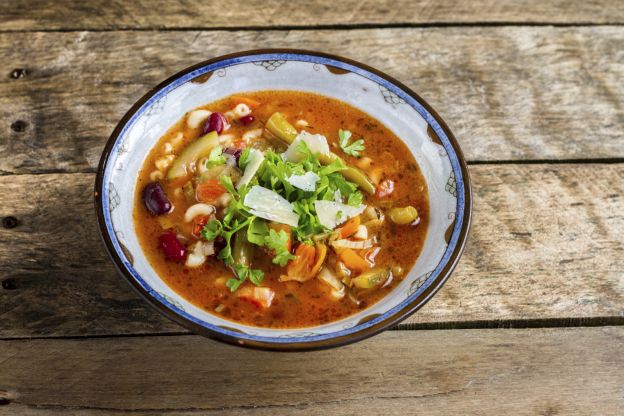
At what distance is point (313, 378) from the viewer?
2660 millimetres

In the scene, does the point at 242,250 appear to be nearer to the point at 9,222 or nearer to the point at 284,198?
the point at 284,198

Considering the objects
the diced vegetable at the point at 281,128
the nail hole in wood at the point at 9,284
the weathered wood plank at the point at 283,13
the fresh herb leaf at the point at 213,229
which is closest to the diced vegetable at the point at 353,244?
the fresh herb leaf at the point at 213,229

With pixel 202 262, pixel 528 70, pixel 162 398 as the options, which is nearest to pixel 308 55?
pixel 202 262

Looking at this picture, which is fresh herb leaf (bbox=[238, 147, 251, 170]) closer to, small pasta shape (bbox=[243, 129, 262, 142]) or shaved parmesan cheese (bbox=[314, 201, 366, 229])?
small pasta shape (bbox=[243, 129, 262, 142])

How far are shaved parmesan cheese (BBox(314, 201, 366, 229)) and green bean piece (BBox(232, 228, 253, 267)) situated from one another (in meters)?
0.31

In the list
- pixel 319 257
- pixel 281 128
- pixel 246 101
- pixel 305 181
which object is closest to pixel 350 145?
pixel 281 128

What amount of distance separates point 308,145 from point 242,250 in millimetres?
565

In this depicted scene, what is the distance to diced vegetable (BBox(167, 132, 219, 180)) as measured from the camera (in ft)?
9.73

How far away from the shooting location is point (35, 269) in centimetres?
288

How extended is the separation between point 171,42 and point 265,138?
3.07ft

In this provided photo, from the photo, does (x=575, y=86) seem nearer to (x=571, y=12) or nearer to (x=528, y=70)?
(x=528, y=70)

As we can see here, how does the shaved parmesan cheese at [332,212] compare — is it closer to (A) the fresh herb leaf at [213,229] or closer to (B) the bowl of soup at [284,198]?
(B) the bowl of soup at [284,198]

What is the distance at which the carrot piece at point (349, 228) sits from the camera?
9.07ft

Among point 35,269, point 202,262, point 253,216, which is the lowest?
point 35,269
